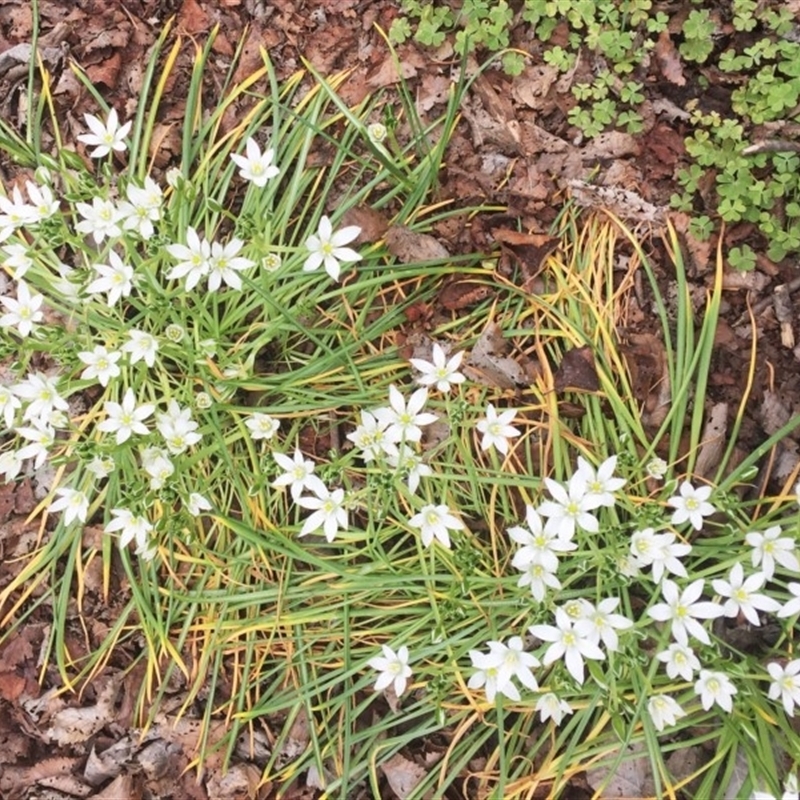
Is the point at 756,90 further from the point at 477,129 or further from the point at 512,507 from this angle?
the point at 512,507

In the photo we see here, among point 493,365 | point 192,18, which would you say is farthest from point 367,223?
point 192,18

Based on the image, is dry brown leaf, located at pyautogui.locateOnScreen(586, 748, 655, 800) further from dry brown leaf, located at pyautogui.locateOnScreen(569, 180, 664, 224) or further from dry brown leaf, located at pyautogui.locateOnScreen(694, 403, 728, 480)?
dry brown leaf, located at pyautogui.locateOnScreen(569, 180, 664, 224)

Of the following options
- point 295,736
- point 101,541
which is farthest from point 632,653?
point 101,541

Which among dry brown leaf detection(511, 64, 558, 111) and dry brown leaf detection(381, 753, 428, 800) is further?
dry brown leaf detection(511, 64, 558, 111)

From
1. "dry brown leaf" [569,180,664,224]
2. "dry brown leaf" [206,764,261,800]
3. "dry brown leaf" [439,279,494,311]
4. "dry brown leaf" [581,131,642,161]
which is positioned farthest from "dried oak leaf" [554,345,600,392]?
"dry brown leaf" [206,764,261,800]

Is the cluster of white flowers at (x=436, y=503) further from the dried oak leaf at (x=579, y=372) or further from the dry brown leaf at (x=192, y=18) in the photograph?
the dry brown leaf at (x=192, y=18)

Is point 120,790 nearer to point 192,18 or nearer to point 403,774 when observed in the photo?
point 403,774
